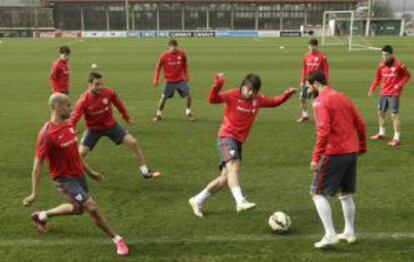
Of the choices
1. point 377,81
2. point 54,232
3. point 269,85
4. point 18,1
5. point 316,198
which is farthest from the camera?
point 18,1

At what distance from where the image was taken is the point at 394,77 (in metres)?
11.3

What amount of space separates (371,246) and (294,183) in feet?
8.51

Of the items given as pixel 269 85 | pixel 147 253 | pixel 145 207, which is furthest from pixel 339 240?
pixel 269 85

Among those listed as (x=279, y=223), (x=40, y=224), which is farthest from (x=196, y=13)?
(x=279, y=223)

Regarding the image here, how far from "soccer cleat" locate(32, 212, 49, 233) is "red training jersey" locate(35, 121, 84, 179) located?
0.96 meters

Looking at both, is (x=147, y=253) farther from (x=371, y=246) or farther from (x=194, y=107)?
(x=194, y=107)

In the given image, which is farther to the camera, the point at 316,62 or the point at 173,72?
the point at 173,72

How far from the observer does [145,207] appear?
25.2 feet

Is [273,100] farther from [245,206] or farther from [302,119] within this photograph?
[302,119]

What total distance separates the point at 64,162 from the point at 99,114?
8.86 ft

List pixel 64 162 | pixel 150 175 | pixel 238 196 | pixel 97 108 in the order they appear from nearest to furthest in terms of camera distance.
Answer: pixel 64 162, pixel 238 196, pixel 97 108, pixel 150 175

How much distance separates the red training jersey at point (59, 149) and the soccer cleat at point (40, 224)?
3.15ft

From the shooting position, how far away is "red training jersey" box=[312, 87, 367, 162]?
5832mm

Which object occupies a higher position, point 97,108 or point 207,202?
point 97,108
